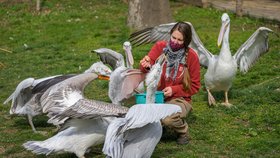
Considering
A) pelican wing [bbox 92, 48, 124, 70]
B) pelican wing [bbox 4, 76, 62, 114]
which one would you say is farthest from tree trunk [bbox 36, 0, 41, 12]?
pelican wing [bbox 4, 76, 62, 114]

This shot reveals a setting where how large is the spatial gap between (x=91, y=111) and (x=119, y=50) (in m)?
6.68

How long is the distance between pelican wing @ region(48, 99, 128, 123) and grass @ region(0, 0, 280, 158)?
3.05 feet

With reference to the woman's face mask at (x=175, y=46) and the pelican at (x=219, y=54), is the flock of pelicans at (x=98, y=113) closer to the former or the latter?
the woman's face mask at (x=175, y=46)

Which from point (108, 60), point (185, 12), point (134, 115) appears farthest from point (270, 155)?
point (185, 12)

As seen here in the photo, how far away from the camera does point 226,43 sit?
25.7ft

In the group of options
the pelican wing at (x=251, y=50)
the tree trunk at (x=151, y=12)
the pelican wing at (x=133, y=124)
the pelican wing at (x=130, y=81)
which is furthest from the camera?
the tree trunk at (x=151, y=12)

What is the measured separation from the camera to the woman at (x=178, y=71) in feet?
19.2

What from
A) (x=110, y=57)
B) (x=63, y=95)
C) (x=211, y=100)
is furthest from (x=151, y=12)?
(x=63, y=95)

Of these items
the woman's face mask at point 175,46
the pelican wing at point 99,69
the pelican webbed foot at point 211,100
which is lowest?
the pelican webbed foot at point 211,100

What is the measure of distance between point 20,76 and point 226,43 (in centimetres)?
389

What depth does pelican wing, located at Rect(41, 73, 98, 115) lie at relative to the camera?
5406mm

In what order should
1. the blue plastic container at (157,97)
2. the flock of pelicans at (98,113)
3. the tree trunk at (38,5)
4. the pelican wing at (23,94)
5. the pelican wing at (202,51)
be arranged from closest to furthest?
1. the flock of pelicans at (98,113)
2. the blue plastic container at (157,97)
3. the pelican wing at (23,94)
4. the pelican wing at (202,51)
5. the tree trunk at (38,5)

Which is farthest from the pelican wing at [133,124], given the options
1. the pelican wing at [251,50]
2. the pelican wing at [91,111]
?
the pelican wing at [251,50]

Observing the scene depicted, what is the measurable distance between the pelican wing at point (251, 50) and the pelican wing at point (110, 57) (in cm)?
191
